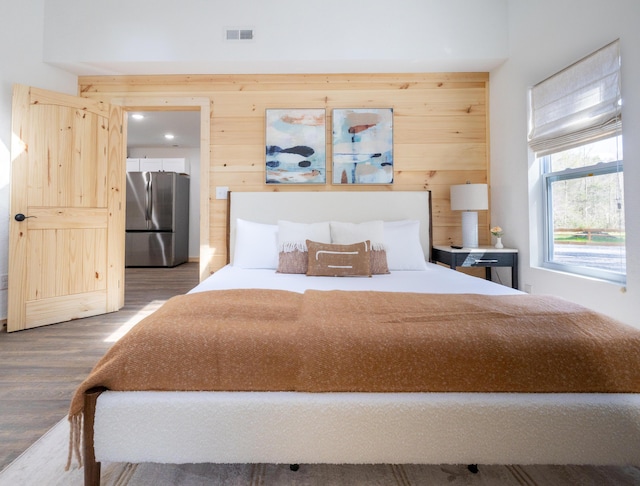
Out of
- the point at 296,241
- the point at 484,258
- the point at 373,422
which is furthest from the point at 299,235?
the point at 373,422

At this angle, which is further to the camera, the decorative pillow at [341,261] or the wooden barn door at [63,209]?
the wooden barn door at [63,209]

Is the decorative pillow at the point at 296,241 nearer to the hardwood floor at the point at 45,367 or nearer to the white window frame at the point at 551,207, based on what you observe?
the hardwood floor at the point at 45,367

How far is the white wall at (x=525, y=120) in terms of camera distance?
1.90 m

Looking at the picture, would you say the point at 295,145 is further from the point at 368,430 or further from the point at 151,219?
the point at 151,219

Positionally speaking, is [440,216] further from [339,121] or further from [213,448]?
[213,448]

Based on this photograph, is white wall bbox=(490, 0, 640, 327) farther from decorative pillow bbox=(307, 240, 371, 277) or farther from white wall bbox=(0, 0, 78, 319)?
white wall bbox=(0, 0, 78, 319)

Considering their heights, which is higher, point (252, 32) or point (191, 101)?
point (252, 32)

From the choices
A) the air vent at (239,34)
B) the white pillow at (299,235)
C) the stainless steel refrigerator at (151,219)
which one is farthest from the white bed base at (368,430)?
the stainless steel refrigerator at (151,219)

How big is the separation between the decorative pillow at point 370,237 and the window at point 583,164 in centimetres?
140

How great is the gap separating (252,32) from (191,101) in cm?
89

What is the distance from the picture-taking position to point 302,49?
9.87 feet

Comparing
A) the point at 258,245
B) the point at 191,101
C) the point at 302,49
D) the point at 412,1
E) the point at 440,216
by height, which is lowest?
the point at 258,245

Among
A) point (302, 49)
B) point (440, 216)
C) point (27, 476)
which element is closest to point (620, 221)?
point (440, 216)

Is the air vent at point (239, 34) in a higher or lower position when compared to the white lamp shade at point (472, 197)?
higher
